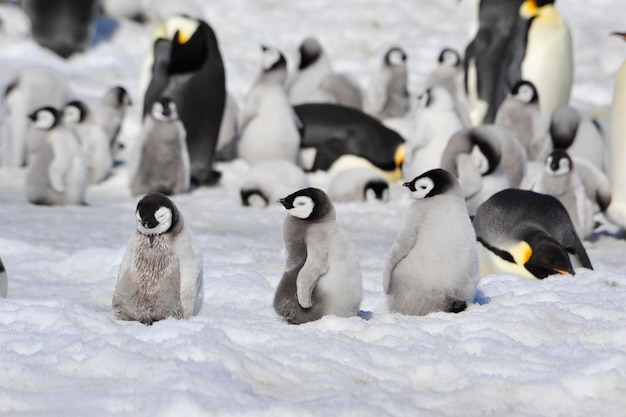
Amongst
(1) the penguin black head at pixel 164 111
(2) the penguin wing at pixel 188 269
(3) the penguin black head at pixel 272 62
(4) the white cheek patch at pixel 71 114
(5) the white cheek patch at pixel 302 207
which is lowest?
(4) the white cheek patch at pixel 71 114

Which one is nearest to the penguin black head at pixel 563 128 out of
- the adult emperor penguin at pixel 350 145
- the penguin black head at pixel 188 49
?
the adult emperor penguin at pixel 350 145

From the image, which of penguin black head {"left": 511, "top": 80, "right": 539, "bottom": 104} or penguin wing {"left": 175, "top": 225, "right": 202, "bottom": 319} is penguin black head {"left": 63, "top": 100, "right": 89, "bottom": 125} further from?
Result: penguin wing {"left": 175, "top": 225, "right": 202, "bottom": 319}

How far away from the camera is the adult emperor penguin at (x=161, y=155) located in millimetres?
8438

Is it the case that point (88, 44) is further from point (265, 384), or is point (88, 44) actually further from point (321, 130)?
point (265, 384)

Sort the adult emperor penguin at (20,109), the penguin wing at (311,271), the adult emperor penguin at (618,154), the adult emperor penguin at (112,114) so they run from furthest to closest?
the adult emperor penguin at (112,114)
the adult emperor penguin at (20,109)
the adult emperor penguin at (618,154)
the penguin wing at (311,271)

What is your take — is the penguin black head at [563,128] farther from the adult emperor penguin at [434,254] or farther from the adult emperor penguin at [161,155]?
the adult emperor penguin at [434,254]

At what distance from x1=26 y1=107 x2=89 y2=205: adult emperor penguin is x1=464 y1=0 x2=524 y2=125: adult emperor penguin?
594 cm

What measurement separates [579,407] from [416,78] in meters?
12.7

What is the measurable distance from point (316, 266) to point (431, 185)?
514 mm

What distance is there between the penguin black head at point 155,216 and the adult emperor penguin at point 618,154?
4152 mm

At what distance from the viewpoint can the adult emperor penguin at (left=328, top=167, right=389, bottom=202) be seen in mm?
8688

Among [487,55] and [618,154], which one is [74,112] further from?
[487,55]

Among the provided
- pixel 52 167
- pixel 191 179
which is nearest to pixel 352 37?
pixel 191 179

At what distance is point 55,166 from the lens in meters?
7.65
